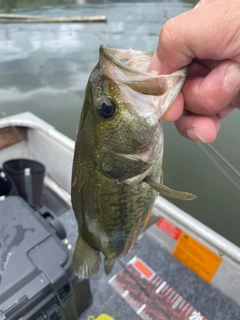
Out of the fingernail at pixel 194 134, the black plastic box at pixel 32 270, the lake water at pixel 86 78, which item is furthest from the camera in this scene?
the lake water at pixel 86 78

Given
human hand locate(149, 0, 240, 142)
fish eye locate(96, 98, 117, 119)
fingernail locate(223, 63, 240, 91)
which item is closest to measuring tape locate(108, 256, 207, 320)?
human hand locate(149, 0, 240, 142)

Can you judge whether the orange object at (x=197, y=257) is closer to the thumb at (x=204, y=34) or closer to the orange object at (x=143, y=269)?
the orange object at (x=143, y=269)

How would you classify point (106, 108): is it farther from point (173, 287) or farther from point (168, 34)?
point (173, 287)

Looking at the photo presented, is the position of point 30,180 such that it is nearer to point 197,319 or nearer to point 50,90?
point 197,319

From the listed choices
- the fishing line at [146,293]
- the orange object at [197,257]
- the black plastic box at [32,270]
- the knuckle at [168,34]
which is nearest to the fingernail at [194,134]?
the knuckle at [168,34]

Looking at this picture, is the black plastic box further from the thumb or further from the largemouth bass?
the thumb
